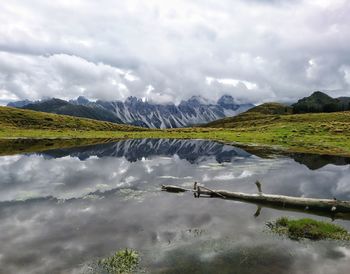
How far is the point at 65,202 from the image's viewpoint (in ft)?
129

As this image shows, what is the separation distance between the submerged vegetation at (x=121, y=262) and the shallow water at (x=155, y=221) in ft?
2.62

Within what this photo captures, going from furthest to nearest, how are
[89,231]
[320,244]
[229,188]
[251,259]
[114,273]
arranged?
1. [229,188]
2. [89,231]
3. [320,244]
4. [251,259]
5. [114,273]

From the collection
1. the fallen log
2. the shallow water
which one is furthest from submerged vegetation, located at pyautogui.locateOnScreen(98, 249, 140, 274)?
the fallen log

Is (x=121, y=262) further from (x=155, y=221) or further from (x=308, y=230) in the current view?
(x=308, y=230)

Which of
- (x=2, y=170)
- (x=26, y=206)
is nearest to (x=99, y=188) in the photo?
(x=26, y=206)

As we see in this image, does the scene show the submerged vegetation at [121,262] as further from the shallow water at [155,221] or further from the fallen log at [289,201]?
the fallen log at [289,201]

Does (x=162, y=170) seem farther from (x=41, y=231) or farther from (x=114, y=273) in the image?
(x=114, y=273)

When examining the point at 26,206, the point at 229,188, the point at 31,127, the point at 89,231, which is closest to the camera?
the point at 89,231

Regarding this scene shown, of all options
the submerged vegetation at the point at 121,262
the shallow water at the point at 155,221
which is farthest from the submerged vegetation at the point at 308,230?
the submerged vegetation at the point at 121,262

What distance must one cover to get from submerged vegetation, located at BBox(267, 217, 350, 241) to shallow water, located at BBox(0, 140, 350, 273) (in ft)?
3.79

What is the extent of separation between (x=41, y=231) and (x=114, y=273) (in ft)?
35.8

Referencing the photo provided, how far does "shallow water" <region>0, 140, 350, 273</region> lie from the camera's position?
23.2 meters

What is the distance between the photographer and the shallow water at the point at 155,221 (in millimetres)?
23219

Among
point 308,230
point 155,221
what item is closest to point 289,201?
→ point 308,230
